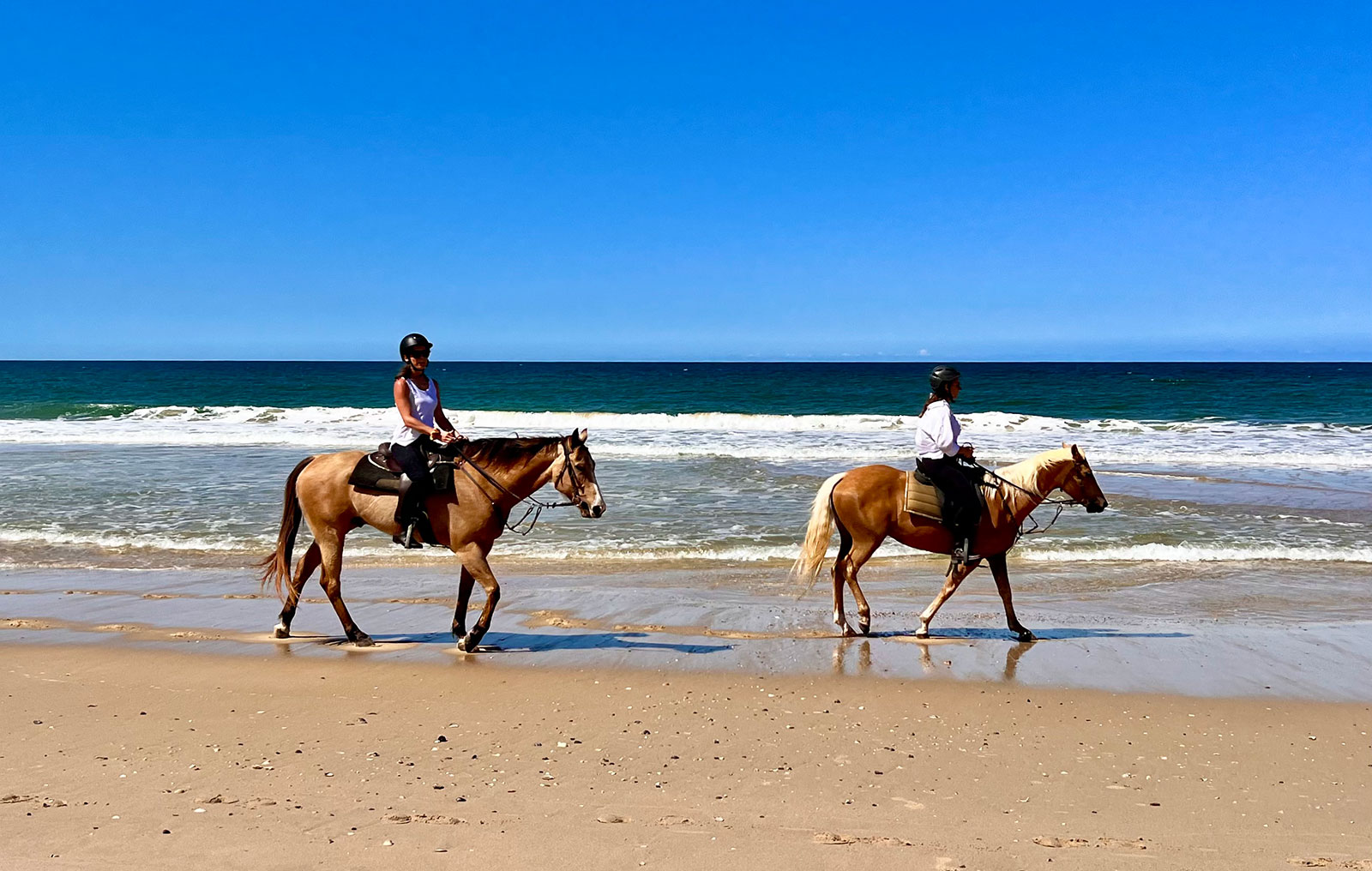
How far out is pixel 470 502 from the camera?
717cm

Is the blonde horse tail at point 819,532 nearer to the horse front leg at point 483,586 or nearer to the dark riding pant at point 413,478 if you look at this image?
the horse front leg at point 483,586

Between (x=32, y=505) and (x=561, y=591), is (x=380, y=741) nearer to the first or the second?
(x=561, y=591)

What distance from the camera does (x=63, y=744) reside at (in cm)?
490

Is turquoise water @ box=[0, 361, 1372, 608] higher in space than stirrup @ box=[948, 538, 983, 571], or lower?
lower

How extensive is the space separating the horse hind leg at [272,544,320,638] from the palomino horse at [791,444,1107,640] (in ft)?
13.0

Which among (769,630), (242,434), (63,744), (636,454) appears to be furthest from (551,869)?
(242,434)

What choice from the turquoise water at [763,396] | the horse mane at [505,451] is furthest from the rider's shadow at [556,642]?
the turquoise water at [763,396]

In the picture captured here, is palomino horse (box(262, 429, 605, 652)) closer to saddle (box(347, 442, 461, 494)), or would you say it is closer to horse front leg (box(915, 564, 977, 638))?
saddle (box(347, 442, 461, 494))

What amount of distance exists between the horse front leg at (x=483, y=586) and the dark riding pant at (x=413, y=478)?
0.49m

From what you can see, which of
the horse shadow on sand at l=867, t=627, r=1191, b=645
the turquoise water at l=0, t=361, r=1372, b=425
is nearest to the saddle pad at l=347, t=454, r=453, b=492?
the horse shadow on sand at l=867, t=627, r=1191, b=645

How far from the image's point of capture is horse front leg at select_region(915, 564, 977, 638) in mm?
7469

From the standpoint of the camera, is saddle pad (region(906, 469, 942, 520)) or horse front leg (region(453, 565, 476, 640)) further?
saddle pad (region(906, 469, 942, 520))

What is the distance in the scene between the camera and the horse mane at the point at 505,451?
23.7 feet

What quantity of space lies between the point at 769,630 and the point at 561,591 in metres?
2.43
